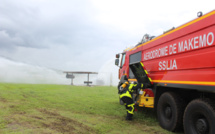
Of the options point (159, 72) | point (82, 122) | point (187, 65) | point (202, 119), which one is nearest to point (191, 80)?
point (187, 65)

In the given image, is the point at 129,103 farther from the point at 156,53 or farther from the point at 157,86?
the point at 156,53

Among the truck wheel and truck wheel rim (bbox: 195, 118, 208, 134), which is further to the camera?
truck wheel rim (bbox: 195, 118, 208, 134)

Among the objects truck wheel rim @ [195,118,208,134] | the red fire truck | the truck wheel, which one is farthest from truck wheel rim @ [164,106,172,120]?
truck wheel rim @ [195,118,208,134]

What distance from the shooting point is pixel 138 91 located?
19.7 ft

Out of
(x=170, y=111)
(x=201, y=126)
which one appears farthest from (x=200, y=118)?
(x=170, y=111)

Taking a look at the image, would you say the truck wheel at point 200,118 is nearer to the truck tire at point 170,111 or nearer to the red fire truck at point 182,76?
the red fire truck at point 182,76

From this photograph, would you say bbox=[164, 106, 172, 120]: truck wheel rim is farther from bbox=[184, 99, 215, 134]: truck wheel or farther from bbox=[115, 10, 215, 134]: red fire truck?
bbox=[184, 99, 215, 134]: truck wheel

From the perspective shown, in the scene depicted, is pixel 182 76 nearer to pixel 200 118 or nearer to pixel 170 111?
pixel 200 118

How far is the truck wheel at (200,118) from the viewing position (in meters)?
3.15

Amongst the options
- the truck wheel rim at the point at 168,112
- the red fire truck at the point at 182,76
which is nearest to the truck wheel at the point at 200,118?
the red fire truck at the point at 182,76

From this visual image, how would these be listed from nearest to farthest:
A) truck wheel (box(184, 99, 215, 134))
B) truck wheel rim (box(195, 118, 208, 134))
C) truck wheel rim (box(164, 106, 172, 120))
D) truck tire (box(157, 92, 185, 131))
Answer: truck wheel (box(184, 99, 215, 134)) → truck wheel rim (box(195, 118, 208, 134)) → truck tire (box(157, 92, 185, 131)) → truck wheel rim (box(164, 106, 172, 120))

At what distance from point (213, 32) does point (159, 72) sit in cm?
205

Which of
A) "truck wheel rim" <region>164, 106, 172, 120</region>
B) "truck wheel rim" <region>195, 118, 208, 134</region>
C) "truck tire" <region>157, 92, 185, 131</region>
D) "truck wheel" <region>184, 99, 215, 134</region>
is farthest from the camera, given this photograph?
"truck wheel rim" <region>164, 106, 172, 120</region>

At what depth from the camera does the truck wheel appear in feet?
10.3
